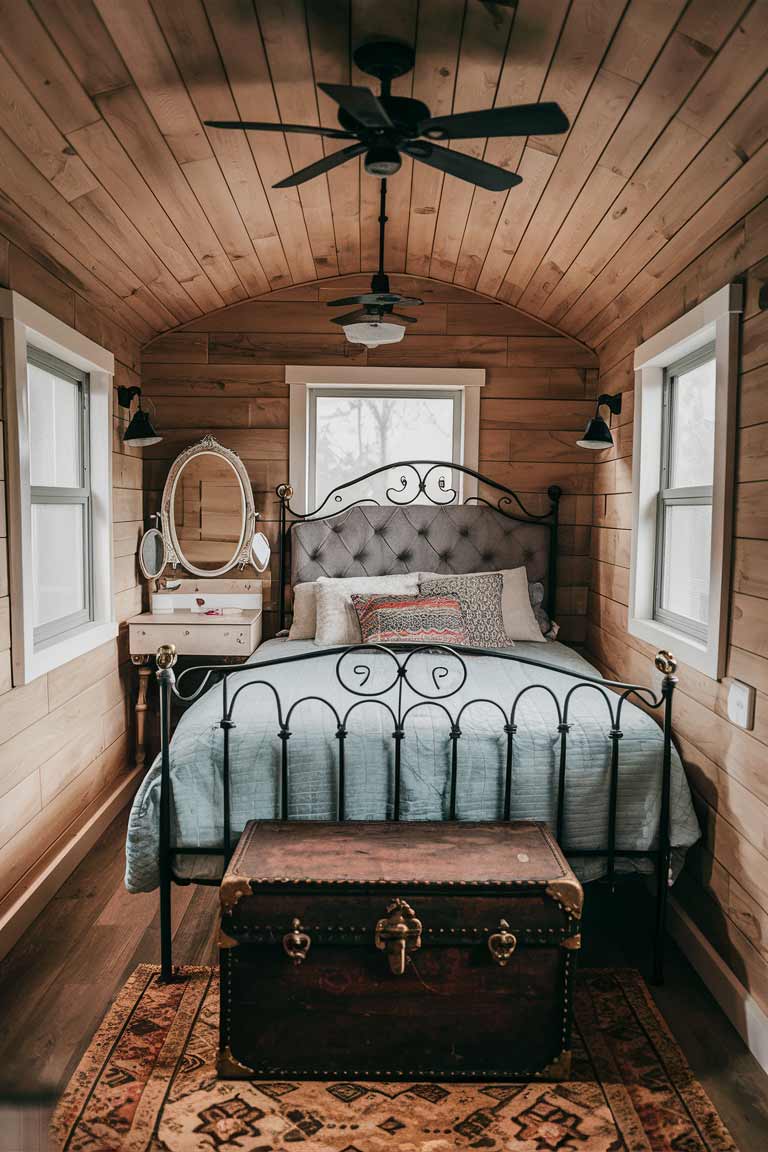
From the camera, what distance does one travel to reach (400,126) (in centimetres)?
187

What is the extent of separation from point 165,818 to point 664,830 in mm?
1407

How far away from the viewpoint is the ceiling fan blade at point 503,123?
5.44 feet

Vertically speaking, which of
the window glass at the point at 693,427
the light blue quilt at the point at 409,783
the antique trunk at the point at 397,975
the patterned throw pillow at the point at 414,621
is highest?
the window glass at the point at 693,427

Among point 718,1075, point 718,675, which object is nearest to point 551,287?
point 718,675

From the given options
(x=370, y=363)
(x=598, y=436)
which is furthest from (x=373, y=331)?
(x=598, y=436)

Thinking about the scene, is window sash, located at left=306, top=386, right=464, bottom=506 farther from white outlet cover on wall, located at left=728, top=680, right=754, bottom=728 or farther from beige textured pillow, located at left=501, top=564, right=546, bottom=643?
white outlet cover on wall, located at left=728, top=680, right=754, bottom=728

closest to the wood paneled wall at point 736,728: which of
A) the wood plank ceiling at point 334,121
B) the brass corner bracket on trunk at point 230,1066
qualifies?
the wood plank ceiling at point 334,121

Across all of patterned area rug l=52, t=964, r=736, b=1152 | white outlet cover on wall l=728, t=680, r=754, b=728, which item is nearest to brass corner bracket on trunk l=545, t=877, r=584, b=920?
patterned area rug l=52, t=964, r=736, b=1152

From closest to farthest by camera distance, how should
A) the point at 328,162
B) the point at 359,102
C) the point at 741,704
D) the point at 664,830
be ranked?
the point at 359,102, the point at 328,162, the point at 741,704, the point at 664,830

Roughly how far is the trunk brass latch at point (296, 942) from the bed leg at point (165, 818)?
58cm

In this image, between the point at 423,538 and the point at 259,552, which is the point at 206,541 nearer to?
the point at 259,552

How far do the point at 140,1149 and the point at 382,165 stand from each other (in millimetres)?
2265

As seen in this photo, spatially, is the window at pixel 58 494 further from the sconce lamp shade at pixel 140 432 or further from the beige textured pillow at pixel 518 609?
the beige textured pillow at pixel 518 609

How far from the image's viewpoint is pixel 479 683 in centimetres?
295
